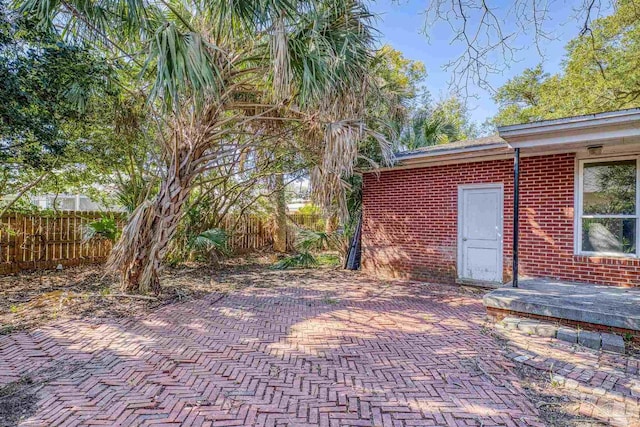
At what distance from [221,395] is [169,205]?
419cm

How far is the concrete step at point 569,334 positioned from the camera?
4.12 m

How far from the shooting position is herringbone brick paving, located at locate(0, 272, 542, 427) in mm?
2820

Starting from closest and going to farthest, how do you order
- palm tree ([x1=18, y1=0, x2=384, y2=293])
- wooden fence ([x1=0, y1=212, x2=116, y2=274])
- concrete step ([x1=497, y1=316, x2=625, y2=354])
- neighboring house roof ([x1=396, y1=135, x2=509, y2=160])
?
concrete step ([x1=497, y1=316, x2=625, y2=354]) → palm tree ([x1=18, y1=0, x2=384, y2=293]) → neighboring house roof ([x1=396, y1=135, x2=509, y2=160]) → wooden fence ([x1=0, y1=212, x2=116, y2=274])

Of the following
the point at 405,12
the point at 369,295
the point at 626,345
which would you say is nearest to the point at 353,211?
the point at 369,295

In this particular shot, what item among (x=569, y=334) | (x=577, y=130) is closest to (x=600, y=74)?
(x=577, y=130)

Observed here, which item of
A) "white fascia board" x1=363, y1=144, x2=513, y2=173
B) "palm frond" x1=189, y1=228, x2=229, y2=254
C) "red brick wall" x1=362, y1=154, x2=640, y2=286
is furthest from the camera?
→ "palm frond" x1=189, y1=228, x2=229, y2=254

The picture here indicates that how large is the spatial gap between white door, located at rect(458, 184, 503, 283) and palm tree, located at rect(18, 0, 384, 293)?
308 centimetres

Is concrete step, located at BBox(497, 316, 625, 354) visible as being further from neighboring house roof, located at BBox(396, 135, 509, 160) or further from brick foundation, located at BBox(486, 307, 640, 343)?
neighboring house roof, located at BBox(396, 135, 509, 160)

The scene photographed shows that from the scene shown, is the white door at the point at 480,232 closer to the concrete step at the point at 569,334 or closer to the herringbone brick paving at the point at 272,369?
the herringbone brick paving at the point at 272,369

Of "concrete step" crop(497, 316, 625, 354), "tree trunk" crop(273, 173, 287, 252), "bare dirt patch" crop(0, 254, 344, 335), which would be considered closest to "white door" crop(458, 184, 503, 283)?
"concrete step" crop(497, 316, 625, 354)

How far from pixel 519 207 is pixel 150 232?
7.27m

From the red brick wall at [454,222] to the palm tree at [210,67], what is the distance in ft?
8.00

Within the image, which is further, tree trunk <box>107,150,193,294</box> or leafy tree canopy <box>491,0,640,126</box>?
leafy tree canopy <box>491,0,640,126</box>

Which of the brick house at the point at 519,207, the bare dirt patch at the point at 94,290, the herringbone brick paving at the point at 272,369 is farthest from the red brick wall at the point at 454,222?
the bare dirt patch at the point at 94,290
